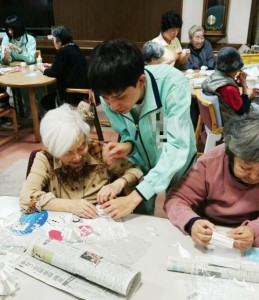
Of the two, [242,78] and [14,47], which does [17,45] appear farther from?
[242,78]

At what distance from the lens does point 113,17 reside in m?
5.11

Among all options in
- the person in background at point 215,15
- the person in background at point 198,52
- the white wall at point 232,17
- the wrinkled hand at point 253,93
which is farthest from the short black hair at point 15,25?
the wrinkled hand at point 253,93

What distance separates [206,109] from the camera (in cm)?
267

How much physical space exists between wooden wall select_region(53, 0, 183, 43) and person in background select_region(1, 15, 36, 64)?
1.01m

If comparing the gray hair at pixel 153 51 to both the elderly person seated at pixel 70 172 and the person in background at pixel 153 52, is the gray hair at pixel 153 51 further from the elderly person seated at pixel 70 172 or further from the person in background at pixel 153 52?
the elderly person seated at pixel 70 172

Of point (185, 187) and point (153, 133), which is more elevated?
A: point (153, 133)

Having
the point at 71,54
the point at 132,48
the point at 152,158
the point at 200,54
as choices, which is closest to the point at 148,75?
the point at 132,48

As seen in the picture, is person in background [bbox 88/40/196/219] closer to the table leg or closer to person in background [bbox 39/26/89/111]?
person in background [bbox 39/26/89/111]

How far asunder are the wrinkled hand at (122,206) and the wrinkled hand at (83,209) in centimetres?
6

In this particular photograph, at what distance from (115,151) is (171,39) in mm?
2874

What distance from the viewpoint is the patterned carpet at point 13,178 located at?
292 centimetres

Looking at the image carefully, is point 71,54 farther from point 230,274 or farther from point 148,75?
point 230,274

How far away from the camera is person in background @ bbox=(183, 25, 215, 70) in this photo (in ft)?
13.9

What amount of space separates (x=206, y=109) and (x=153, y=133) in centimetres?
138
